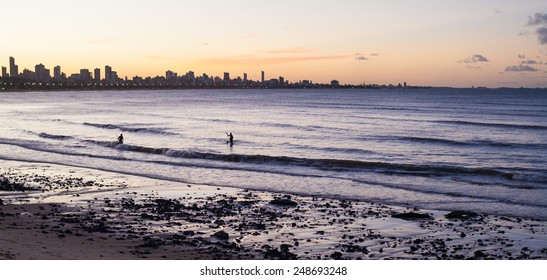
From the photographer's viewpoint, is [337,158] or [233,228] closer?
[233,228]

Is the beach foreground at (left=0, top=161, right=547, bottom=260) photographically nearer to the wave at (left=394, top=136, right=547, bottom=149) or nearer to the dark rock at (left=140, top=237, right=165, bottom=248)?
the dark rock at (left=140, top=237, right=165, bottom=248)

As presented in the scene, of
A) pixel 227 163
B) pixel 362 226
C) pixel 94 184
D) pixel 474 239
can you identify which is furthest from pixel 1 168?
pixel 474 239

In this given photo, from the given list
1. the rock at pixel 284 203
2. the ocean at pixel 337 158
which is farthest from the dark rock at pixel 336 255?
the ocean at pixel 337 158

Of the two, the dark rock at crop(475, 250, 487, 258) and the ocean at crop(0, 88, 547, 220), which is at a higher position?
the dark rock at crop(475, 250, 487, 258)

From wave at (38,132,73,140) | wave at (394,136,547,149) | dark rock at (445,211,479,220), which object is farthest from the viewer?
wave at (38,132,73,140)

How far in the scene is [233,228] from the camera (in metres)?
15.6

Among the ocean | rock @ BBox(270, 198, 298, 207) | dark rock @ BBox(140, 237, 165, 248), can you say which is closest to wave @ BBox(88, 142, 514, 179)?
the ocean

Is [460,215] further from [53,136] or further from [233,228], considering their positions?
[53,136]

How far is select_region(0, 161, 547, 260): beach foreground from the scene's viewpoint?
515 inches

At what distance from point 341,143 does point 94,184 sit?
2240 cm

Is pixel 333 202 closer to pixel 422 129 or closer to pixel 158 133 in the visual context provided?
pixel 158 133

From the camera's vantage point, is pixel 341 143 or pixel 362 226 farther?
pixel 341 143

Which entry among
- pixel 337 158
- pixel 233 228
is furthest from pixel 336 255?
pixel 337 158
